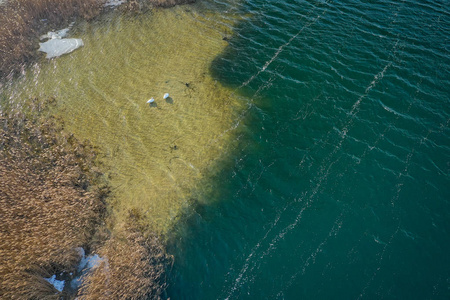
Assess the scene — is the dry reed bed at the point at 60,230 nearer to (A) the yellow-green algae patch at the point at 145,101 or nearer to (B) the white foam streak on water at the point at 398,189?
(A) the yellow-green algae patch at the point at 145,101

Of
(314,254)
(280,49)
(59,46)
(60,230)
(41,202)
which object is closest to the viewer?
(60,230)

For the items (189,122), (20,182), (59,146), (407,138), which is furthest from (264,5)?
(20,182)

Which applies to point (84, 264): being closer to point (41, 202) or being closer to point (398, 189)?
point (41, 202)

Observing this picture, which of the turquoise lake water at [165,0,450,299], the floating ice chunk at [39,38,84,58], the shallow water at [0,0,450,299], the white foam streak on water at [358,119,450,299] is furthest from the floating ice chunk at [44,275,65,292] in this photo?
the floating ice chunk at [39,38,84,58]

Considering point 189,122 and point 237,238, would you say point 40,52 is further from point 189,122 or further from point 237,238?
point 237,238

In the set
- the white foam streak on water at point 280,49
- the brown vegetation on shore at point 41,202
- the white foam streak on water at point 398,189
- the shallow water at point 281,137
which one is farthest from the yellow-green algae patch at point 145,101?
the white foam streak on water at point 398,189

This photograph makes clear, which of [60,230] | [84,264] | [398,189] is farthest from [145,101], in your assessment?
[398,189]
